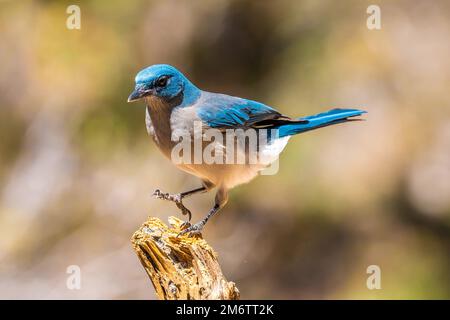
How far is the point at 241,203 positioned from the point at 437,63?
3.31 metres

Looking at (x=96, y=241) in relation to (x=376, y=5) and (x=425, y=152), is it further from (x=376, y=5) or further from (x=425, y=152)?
(x=376, y=5)

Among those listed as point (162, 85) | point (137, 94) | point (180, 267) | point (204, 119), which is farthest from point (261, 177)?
point (180, 267)

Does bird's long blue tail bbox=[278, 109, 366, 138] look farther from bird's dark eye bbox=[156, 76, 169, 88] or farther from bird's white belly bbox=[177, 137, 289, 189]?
bird's dark eye bbox=[156, 76, 169, 88]

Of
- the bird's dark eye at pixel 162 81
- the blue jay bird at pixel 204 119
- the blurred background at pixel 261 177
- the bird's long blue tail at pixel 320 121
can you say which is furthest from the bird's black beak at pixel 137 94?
the blurred background at pixel 261 177

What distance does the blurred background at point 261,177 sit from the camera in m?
8.41

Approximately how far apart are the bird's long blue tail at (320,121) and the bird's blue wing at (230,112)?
0.14 meters

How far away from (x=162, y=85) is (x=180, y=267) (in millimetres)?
1427

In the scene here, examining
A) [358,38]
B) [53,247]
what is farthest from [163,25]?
[53,247]

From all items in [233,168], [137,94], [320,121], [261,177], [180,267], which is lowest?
[180,267]

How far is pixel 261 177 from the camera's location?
28.3 ft

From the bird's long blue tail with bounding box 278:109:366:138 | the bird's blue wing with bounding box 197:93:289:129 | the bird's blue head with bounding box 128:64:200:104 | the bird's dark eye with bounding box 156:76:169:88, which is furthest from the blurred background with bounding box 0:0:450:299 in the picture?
the bird's dark eye with bounding box 156:76:169:88

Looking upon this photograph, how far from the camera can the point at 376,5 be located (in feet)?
30.9

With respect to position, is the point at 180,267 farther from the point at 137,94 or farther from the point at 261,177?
the point at 261,177

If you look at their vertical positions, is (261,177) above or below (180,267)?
above
